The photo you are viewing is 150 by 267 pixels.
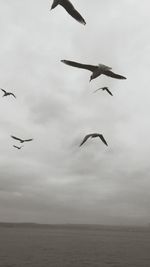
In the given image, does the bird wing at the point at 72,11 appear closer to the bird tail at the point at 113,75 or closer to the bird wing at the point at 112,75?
the bird wing at the point at 112,75

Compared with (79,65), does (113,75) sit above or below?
above

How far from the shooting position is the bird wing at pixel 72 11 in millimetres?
13961

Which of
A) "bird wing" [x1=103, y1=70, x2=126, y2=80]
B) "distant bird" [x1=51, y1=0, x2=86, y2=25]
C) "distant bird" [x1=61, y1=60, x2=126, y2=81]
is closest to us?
"distant bird" [x1=51, y1=0, x2=86, y2=25]

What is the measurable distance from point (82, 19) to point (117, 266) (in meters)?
58.2

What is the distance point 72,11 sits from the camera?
14.2m

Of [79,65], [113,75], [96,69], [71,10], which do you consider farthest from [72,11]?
[113,75]

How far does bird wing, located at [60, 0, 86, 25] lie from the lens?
45.8 feet

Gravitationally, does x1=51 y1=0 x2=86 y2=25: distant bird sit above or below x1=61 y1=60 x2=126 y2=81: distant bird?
below

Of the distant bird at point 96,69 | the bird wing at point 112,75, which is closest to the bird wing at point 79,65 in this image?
the distant bird at point 96,69

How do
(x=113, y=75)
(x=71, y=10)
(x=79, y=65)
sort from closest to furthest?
1. (x=71, y=10)
2. (x=79, y=65)
3. (x=113, y=75)

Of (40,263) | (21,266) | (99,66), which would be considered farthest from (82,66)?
(40,263)

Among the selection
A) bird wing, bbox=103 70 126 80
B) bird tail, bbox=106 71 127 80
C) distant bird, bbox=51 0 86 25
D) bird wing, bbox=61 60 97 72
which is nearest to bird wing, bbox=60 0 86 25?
distant bird, bbox=51 0 86 25

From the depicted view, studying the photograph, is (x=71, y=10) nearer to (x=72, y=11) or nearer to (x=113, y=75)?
(x=72, y=11)

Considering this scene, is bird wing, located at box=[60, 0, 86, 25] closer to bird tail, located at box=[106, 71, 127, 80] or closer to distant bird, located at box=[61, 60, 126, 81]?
distant bird, located at box=[61, 60, 126, 81]
